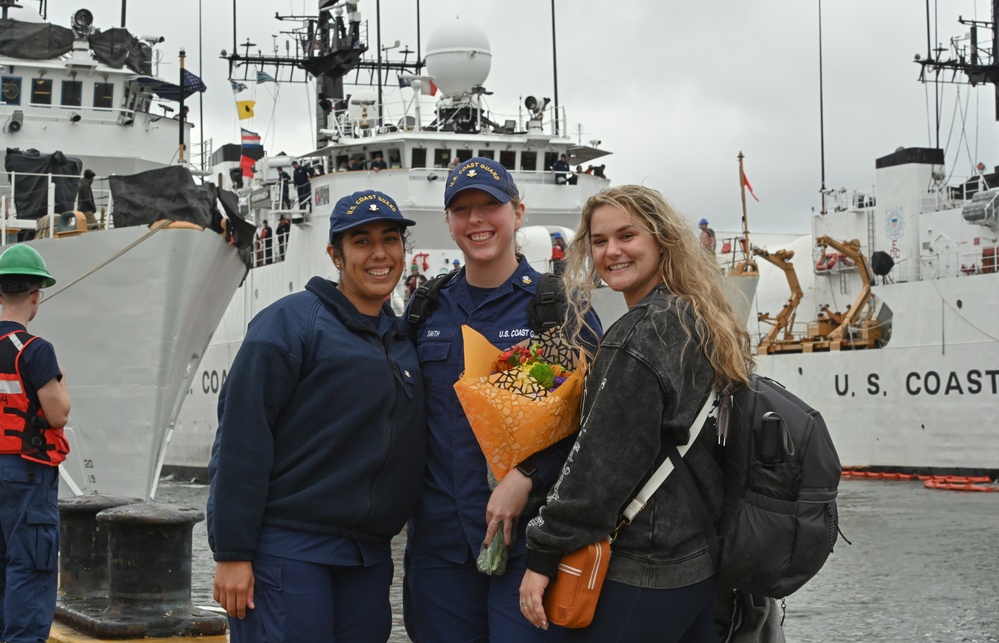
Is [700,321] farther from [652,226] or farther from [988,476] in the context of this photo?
[988,476]

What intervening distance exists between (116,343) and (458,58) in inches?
536

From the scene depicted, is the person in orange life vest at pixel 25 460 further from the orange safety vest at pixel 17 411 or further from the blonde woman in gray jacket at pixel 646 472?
the blonde woman in gray jacket at pixel 646 472

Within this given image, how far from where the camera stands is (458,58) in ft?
86.1

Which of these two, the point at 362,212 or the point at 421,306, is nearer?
the point at 362,212

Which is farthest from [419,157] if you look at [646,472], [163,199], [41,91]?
[646,472]

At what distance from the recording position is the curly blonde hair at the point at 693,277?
3.10m

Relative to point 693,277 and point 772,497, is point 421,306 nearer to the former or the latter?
point 693,277

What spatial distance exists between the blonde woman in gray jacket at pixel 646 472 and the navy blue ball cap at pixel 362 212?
0.99 meters

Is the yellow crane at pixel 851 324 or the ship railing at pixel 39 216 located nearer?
the ship railing at pixel 39 216

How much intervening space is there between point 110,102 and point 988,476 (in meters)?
18.7

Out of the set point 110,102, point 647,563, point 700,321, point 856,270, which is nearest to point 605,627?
point 647,563

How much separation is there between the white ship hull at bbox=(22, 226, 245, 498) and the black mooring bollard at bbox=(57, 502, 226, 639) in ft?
27.1

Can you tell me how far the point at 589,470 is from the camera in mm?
3061

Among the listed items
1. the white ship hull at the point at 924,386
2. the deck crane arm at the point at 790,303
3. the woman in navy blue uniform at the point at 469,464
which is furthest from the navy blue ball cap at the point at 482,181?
the deck crane arm at the point at 790,303
